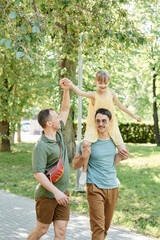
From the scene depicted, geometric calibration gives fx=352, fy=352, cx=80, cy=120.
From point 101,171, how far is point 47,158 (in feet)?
2.18

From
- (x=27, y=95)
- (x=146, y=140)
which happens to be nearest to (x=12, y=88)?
(x=27, y=95)

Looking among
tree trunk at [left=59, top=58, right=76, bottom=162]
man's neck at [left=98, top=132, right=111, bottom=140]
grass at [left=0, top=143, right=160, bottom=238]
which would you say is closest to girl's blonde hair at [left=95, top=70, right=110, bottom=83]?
man's neck at [left=98, top=132, right=111, bottom=140]

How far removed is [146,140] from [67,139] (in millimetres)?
16679

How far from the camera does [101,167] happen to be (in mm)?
3924

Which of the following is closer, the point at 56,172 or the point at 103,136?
the point at 56,172

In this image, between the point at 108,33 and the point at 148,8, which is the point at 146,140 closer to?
the point at 148,8

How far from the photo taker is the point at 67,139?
554 inches

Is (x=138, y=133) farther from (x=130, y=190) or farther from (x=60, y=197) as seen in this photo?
(x=60, y=197)

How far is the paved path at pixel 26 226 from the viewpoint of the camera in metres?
5.65

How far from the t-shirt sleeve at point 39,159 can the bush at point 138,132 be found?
86.9 ft

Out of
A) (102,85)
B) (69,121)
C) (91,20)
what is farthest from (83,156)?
(69,121)

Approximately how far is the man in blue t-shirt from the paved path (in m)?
1.83

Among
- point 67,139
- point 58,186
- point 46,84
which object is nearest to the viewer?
point 58,186

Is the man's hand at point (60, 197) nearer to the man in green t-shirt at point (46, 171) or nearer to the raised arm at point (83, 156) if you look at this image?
the man in green t-shirt at point (46, 171)
